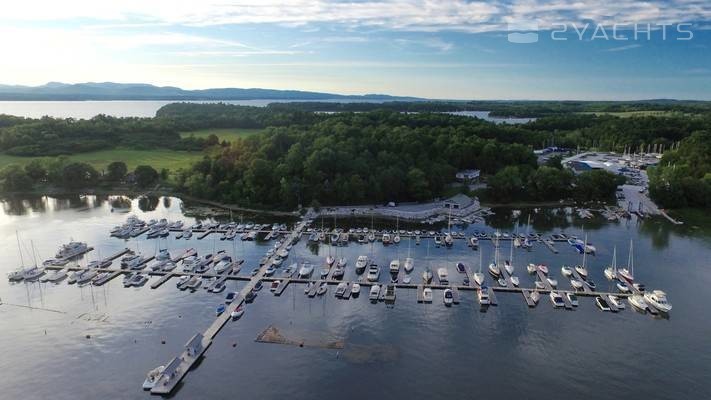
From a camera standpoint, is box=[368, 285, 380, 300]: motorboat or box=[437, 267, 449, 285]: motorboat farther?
box=[437, 267, 449, 285]: motorboat

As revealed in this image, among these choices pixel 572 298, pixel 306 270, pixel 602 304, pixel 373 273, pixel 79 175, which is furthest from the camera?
pixel 79 175

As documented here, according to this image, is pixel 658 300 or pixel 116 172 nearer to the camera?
pixel 658 300

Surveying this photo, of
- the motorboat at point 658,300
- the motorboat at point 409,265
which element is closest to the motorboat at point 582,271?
the motorboat at point 658,300

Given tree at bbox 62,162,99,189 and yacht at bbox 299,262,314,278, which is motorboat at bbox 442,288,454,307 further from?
tree at bbox 62,162,99,189

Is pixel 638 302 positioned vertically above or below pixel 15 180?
below

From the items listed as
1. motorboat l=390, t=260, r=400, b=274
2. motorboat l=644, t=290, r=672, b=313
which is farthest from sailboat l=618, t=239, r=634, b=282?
motorboat l=390, t=260, r=400, b=274

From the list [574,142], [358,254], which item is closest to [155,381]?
[358,254]

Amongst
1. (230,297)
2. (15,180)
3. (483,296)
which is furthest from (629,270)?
(15,180)

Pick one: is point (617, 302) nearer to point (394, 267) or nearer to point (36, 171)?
point (394, 267)
